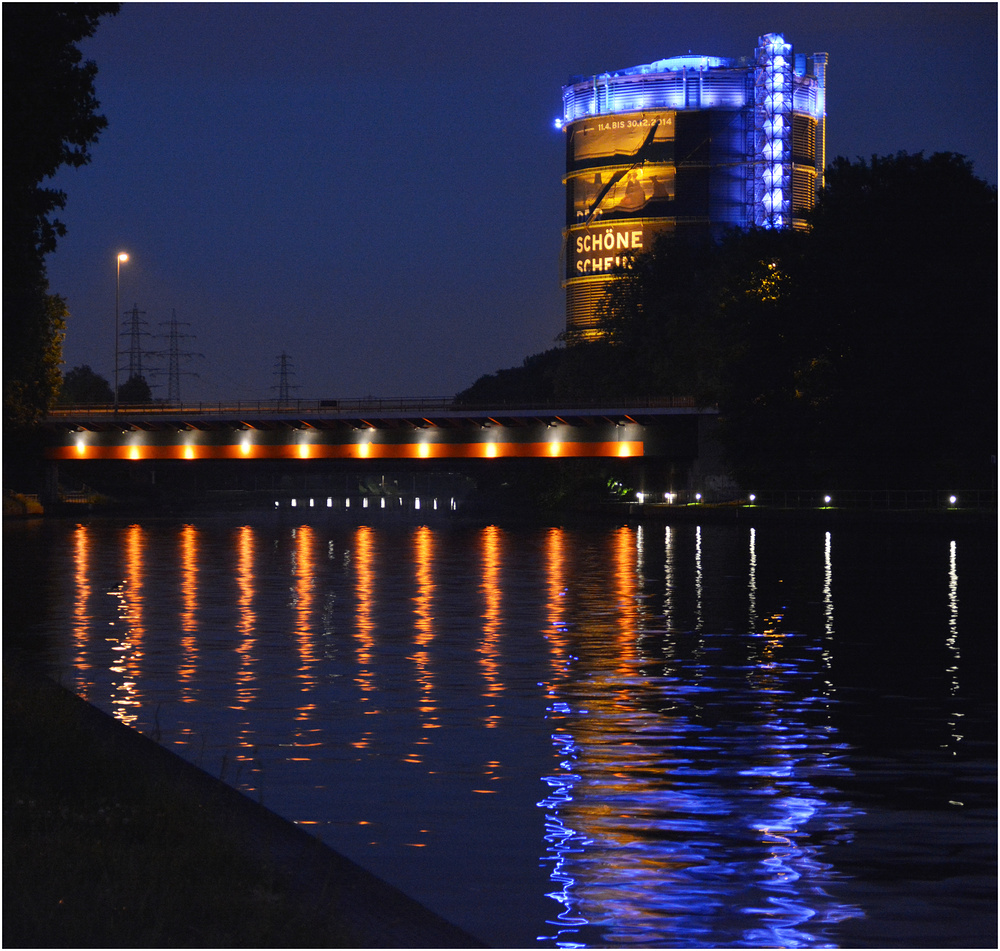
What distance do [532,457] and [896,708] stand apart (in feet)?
302

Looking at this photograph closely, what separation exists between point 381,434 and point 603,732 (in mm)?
96896

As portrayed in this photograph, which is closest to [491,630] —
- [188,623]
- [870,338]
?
[188,623]

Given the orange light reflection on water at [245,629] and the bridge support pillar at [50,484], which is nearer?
the orange light reflection on water at [245,629]

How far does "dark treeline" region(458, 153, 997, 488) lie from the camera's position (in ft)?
255

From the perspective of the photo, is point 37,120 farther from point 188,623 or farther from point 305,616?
point 305,616

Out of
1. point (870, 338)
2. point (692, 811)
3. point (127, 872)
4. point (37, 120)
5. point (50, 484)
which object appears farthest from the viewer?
point (50, 484)

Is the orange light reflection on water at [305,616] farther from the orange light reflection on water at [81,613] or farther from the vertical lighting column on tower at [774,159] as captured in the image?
the vertical lighting column on tower at [774,159]

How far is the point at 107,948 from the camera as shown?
7703mm

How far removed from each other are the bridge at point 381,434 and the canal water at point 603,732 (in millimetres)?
66206

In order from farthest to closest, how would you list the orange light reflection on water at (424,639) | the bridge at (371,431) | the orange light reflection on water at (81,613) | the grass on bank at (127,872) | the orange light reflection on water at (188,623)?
the bridge at (371,431), the orange light reflection on water at (81,613), the orange light reflection on water at (188,623), the orange light reflection on water at (424,639), the grass on bank at (127,872)

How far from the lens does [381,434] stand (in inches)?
4466

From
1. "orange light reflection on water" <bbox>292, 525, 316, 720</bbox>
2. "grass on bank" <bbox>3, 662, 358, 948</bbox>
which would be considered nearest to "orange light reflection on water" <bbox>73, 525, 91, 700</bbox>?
"orange light reflection on water" <bbox>292, 525, 316, 720</bbox>

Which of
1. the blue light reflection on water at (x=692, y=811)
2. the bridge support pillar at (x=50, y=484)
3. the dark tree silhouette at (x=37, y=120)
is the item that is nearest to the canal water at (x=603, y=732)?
the blue light reflection on water at (x=692, y=811)

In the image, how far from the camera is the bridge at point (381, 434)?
4286 inches
